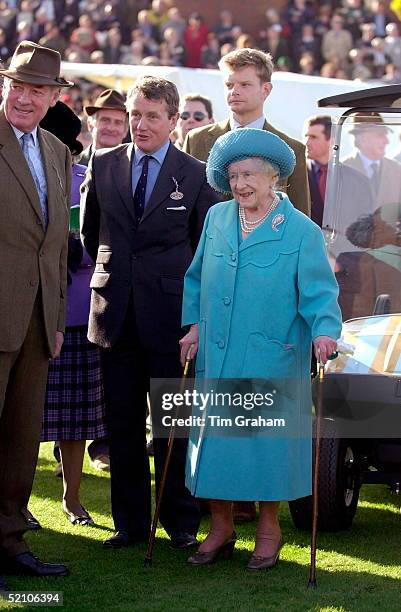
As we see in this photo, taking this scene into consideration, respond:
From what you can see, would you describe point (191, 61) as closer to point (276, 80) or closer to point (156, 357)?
point (276, 80)

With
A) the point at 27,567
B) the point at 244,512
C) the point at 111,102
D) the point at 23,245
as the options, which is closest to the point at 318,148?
the point at 111,102

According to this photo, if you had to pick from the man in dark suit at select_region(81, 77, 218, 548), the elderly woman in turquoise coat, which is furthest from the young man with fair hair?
the elderly woman in turquoise coat

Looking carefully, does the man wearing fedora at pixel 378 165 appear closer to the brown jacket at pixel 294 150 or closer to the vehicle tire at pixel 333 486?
the brown jacket at pixel 294 150

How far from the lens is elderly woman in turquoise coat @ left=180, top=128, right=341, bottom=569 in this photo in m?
5.31

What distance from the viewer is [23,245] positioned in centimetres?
511

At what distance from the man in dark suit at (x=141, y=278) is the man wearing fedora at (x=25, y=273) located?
1.41ft

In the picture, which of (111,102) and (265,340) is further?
(111,102)

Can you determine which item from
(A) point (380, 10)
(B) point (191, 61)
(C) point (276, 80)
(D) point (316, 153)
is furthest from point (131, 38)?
(D) point (316, 153)

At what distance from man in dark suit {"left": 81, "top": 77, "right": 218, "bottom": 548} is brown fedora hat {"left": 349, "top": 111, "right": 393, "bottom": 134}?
126cm

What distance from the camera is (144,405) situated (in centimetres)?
598

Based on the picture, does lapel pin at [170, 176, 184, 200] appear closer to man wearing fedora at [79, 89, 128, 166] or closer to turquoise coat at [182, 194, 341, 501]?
turquoise coat at [182, 194, 341, 501]

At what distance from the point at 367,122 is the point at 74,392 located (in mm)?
2191

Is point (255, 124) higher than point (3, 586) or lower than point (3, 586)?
higher

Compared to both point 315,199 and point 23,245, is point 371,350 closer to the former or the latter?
point 23,245
